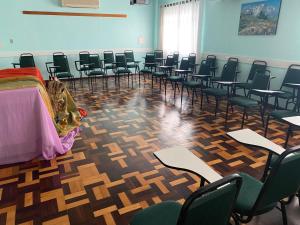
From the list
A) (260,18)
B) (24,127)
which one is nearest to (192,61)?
(260,18)

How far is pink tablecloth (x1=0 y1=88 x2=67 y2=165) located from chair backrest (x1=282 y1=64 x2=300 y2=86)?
13.4 feet

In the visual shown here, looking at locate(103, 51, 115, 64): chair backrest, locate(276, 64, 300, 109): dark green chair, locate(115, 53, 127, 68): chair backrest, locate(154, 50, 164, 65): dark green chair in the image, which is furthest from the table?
locate(103, 51, 115, 64): chair backrest

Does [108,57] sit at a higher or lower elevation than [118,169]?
higher

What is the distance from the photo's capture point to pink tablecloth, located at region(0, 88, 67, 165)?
8.59ft

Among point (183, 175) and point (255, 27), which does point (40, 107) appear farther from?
point (255, 27)

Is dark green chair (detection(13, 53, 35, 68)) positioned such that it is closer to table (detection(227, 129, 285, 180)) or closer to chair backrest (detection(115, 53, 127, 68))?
chair backrest (detection(115, 53, 127, 68))

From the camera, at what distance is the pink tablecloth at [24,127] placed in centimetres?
262

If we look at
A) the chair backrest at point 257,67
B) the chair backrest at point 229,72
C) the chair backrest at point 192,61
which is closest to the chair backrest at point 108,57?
the chair backrest at point 192,61

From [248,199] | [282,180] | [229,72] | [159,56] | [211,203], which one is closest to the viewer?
[211,203]

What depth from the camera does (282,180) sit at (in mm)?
1305

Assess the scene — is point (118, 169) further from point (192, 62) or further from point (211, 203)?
point (192, 62)

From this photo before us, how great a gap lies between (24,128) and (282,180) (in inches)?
102

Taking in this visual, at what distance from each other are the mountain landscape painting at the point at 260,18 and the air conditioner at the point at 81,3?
4.39 metres

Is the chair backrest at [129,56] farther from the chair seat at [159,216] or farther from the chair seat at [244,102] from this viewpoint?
the chair seat at [159,216]
